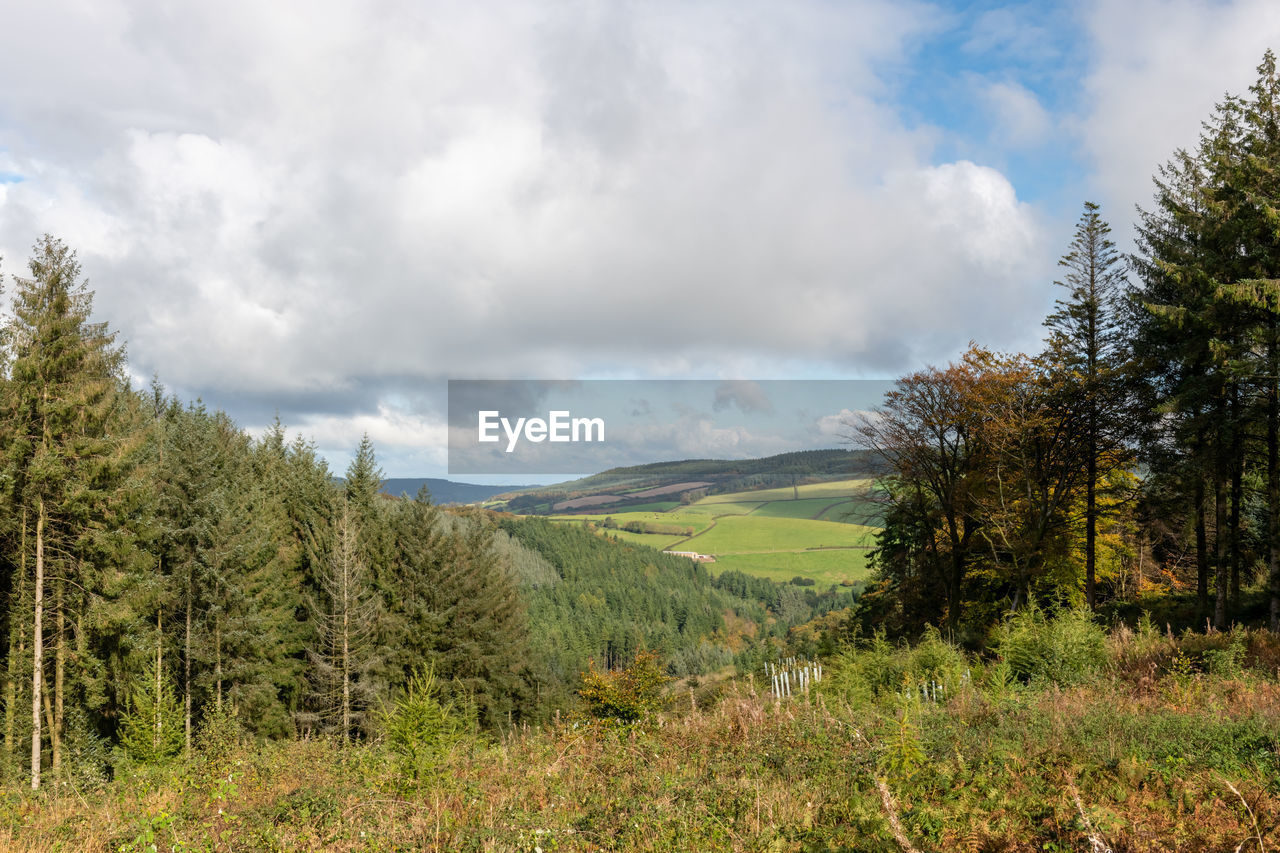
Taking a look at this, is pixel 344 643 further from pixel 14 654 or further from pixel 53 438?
pixel 53 438

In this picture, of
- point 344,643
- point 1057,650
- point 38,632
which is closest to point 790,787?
point 1057,650

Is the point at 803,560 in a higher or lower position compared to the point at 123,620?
lower

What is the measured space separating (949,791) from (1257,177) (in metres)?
20.2

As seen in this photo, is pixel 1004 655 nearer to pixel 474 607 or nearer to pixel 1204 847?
pixel 1204 847

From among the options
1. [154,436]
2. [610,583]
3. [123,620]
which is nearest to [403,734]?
[123,620]

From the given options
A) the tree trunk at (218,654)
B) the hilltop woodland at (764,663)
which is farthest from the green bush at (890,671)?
the tree trunk at (218,654)

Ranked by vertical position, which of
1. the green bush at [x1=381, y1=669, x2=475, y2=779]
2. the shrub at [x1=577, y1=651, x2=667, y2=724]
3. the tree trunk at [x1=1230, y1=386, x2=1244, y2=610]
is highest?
the tree trunk at [x1=1230, y1=386, x2=1244, y2=610]

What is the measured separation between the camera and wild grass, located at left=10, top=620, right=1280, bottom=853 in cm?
552

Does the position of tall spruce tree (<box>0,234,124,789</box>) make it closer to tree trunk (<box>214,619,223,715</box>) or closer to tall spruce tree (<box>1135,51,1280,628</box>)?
tree trunk (<box>214,619,223,715</box>)

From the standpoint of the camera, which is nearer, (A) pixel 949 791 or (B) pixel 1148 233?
(A) pixel 949 791

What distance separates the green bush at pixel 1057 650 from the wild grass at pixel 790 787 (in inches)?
41.4

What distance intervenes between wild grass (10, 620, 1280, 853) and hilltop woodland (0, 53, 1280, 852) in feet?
0.17

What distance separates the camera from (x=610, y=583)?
437 feet

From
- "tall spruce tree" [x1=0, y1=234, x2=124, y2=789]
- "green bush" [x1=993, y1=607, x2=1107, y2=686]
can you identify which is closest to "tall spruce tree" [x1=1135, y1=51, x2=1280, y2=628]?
"green bush" [x1=993, y1=607, x2=1107, y2=686]
